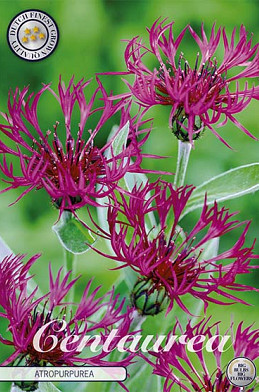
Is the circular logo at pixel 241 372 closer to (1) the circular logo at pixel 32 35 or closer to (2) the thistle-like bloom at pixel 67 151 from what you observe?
(2) the thistle-like bloom at pixel 67 151

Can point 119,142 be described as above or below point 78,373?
above

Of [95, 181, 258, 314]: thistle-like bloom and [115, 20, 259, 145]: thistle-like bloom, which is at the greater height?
[115, 20, 259, 145]: thistle-like bloom

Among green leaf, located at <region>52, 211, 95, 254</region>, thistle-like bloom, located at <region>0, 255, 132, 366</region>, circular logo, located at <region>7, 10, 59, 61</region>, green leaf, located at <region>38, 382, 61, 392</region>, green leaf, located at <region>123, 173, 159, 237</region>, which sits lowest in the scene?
green leaf, located at <region>38, 382, 61, 392</region>

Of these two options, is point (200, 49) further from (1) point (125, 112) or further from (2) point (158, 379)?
(2) point (158, 379)

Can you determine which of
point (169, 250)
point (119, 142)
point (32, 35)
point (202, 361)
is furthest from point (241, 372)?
point (32, 35)

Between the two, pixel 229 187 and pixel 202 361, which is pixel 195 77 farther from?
pixel 202 361

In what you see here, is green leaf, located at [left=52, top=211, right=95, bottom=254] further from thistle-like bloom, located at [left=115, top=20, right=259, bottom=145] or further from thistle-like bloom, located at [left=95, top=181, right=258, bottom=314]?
thistle-like bloom, located at [left=115, top=20, right=259, bottom=145]

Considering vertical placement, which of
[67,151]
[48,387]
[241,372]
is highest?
[67,151]

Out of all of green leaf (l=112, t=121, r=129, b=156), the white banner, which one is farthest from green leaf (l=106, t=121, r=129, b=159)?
the white banner
